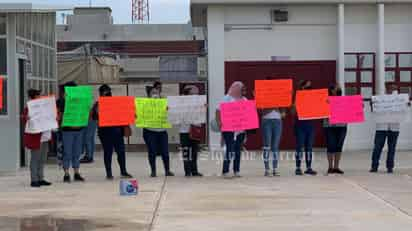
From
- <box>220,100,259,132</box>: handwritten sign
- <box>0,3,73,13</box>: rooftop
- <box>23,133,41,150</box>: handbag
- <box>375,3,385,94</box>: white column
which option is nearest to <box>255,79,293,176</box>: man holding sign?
<box>220,100,259,132</box>: handwritten sign

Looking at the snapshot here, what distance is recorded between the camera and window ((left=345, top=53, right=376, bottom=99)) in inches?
763

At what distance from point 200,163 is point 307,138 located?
3.51m

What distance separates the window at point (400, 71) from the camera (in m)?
19.5

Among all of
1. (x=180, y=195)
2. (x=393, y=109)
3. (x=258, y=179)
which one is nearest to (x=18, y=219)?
(x=180, y=195)

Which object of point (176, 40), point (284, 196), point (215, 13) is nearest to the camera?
point (284, 196)

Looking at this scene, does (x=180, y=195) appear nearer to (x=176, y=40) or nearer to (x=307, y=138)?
(x=307, y=138)

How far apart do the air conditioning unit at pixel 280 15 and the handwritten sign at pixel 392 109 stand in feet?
17.4

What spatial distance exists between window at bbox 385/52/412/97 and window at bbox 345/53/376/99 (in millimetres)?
416

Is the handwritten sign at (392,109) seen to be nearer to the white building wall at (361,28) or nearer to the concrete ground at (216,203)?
the concrete ground at (216,203)

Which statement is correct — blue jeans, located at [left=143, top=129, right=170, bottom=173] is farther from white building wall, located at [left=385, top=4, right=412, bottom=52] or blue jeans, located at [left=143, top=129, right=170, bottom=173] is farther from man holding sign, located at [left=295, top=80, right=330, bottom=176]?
white building wall, located at [left=385, top=4, right=412, bottom=52]

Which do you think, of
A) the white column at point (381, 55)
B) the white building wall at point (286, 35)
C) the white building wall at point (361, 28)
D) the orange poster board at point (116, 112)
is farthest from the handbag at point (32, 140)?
the white column at point (381, 55)

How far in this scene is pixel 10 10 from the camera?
48.9ft

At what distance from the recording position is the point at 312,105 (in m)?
14.2

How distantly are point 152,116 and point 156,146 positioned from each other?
559 millimetres
